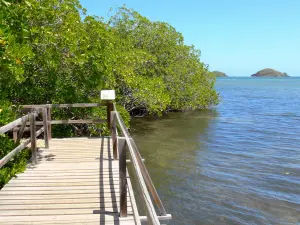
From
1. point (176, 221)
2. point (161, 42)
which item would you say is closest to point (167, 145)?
point (176, 221)

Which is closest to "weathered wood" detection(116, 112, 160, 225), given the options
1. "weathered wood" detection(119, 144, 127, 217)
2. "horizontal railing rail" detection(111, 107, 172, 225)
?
"horizontal railing rail" detection(111, 107, 172, 225)

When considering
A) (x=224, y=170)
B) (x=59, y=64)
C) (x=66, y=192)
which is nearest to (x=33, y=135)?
(x=66, y=192)

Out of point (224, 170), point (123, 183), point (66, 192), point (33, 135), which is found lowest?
point (224, 170)

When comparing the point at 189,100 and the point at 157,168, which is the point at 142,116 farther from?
the point at 157,168

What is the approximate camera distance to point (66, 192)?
524 centimetres

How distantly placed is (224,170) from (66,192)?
7333mm

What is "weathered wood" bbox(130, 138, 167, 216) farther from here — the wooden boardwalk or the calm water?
the calm water

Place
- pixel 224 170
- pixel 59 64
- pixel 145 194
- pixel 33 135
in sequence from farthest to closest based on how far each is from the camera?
pixel 59 64
pixel 224 170
pixel 33 135
pixel 145 194

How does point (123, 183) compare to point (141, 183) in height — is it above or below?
below

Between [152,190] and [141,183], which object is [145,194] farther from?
[141,183]

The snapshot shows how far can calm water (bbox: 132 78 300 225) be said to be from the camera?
810cm

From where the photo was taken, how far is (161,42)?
23672 millimetres

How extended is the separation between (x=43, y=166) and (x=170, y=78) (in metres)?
17.6

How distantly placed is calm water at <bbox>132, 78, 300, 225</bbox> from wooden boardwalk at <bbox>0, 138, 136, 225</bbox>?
256 cm
